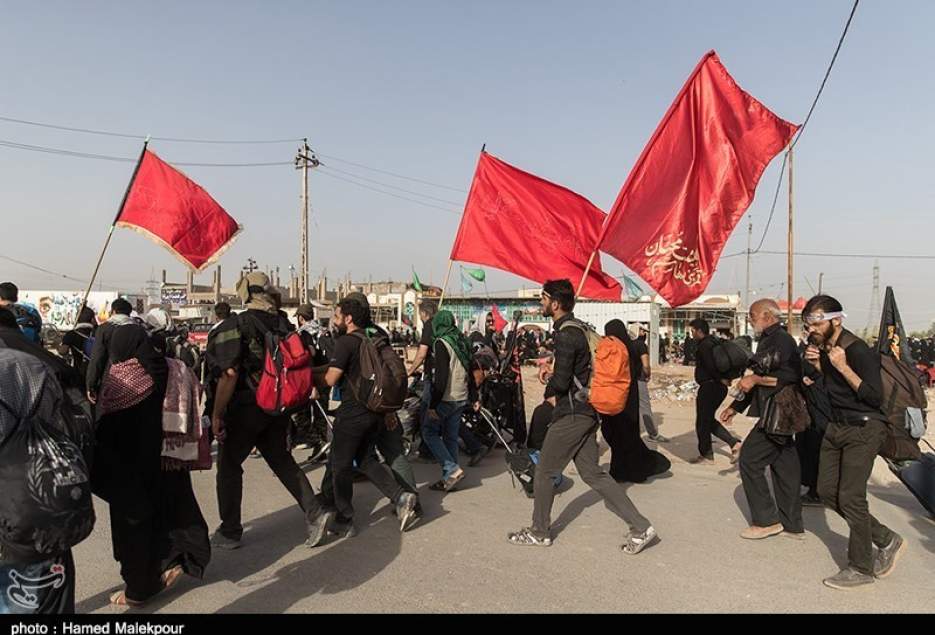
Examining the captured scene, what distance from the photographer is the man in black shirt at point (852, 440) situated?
3.97 metres

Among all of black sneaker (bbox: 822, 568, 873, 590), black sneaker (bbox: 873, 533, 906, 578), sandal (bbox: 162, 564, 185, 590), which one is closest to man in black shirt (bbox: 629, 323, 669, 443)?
black sneaker (bbox: 873, 533, 906, 578)

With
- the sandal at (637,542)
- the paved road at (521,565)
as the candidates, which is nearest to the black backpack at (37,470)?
the paved road at (521,565)

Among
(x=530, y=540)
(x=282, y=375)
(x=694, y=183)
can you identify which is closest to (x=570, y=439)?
(x=530, y=540)

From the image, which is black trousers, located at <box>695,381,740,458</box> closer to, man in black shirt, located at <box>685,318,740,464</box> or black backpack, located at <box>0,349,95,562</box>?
man in black shirt, located at <box>685,318,740,464</box>

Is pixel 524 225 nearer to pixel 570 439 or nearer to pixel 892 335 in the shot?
pixel 570 439

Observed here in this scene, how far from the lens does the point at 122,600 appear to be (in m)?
3.55

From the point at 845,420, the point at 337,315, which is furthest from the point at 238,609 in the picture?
the point at 845,420

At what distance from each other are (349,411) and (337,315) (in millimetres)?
805

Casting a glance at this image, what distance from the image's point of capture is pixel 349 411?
471 cm

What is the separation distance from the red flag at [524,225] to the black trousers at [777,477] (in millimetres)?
3186

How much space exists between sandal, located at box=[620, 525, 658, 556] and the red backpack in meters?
2.46

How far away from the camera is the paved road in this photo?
369 cm

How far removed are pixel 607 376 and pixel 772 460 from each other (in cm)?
154

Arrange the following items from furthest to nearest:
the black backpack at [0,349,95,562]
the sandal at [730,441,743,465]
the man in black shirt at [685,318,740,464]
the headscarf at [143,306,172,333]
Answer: the sandal at [730,441,743,465]
the man in black shirt at [685,318,740,464]
the headscarf at [143,306,172,333]
the black backpack at [0,349,95,562]
